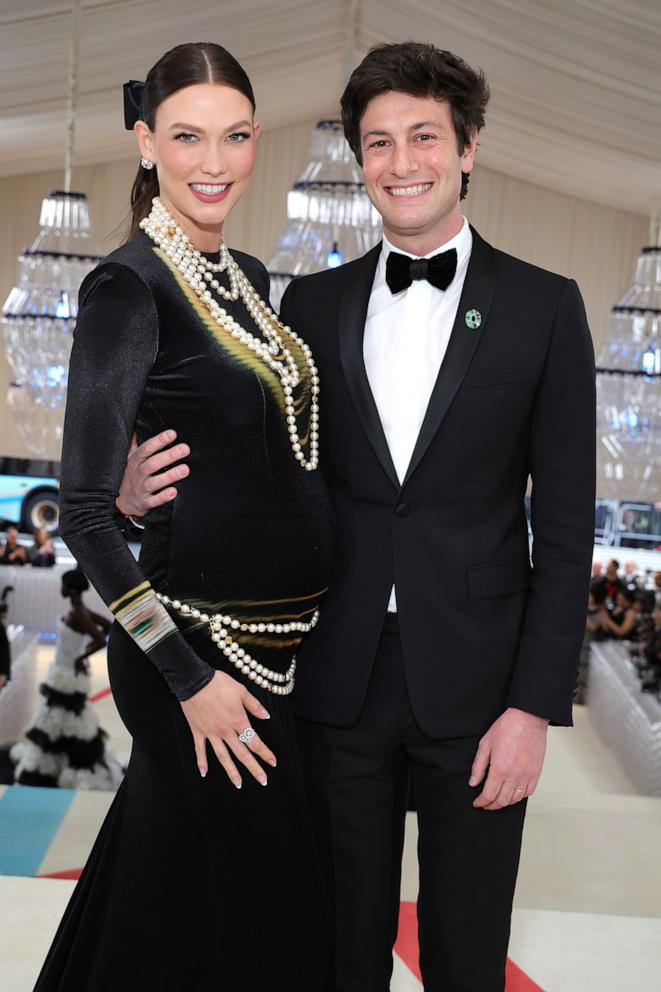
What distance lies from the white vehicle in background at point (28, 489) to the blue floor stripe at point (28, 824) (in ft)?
31.8

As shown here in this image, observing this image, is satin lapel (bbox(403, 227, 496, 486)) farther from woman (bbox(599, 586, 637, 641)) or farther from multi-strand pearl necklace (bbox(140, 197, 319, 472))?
woman (bbox(599, 586, 637, 641))

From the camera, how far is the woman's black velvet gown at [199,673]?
165 centimetres

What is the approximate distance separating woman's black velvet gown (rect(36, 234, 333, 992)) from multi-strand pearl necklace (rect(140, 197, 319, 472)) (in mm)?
18

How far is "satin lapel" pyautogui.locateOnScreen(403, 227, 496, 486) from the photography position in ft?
5.88

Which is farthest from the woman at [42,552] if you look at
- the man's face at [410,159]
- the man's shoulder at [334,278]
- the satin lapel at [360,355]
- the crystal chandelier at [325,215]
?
the man's face at [410,159]

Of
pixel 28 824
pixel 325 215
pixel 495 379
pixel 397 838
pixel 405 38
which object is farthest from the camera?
pixel 405 38

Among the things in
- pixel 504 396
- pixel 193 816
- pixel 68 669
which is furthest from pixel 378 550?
pixel 68 669

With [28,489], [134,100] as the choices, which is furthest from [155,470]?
[28,489]

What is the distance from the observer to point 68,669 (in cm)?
636

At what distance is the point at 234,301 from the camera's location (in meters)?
1.79

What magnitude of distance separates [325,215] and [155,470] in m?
4.76

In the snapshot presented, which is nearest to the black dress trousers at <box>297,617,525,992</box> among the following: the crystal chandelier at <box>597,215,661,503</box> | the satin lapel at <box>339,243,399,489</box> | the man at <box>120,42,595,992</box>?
the man at <box>120,42,595,992</box>

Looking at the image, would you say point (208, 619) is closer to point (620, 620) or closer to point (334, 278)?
point (334, 278)

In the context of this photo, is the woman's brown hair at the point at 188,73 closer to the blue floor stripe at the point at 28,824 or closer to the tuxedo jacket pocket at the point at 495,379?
the tuxedo jacket pocket at the point at 495,379
